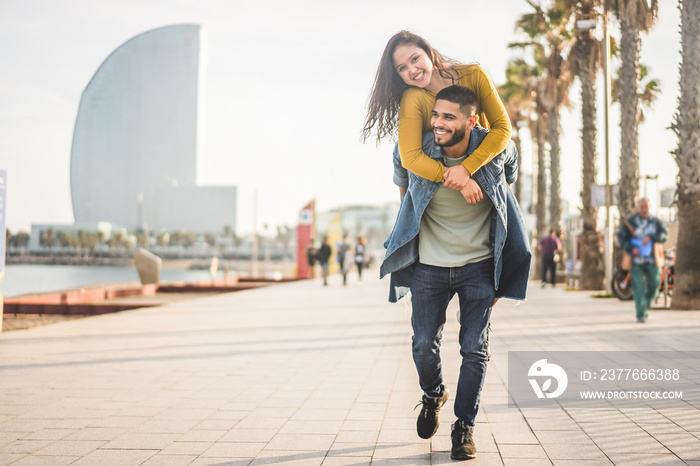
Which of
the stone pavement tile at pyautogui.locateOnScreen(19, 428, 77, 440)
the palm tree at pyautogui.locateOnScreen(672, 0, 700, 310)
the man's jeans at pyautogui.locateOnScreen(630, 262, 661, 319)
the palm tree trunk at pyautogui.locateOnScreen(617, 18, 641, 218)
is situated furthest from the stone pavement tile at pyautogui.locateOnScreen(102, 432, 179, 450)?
the palm tree trunk at pyautogui.locateOnScreen(617, 18, 641, 218)

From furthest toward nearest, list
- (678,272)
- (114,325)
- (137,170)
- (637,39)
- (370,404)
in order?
(137,170)
(637,39)
(678,272)
(114,325)
(370,404)

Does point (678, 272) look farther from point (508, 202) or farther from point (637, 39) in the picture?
point (508, 202)

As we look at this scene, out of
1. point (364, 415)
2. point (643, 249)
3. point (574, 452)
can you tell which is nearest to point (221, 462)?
A: point (364, 415)

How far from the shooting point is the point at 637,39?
15.3m

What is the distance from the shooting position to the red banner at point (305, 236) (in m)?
35.0

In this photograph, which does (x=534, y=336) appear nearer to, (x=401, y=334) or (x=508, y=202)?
(x=401, y=334)

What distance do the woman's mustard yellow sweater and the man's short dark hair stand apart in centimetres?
10

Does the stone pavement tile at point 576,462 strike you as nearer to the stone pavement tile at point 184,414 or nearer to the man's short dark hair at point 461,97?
the man's short dark hair at point 461,97

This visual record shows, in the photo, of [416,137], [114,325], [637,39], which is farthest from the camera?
[637,39]

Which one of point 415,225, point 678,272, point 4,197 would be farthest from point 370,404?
point 678,272

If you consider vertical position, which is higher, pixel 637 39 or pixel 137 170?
pixel 137 170

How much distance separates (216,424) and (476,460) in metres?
1.64

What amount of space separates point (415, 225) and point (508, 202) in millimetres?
465

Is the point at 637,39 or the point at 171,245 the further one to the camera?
the point at 171,245
